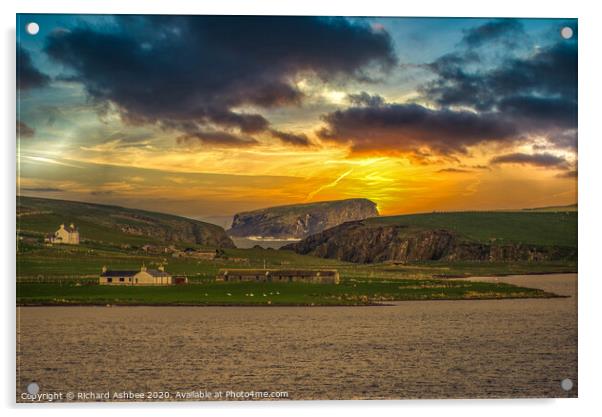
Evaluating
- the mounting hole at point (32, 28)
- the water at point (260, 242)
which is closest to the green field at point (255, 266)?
the water at point (260, 242)

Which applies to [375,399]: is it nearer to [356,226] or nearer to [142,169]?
[356,226]

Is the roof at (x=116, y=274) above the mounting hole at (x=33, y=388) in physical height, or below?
above

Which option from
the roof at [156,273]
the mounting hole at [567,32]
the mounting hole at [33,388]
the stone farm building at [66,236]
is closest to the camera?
the mounting hole at [33,388]

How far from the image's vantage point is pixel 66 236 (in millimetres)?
18000

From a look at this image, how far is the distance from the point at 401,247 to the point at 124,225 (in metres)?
6.75

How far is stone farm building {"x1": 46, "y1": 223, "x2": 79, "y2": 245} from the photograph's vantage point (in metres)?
17.2

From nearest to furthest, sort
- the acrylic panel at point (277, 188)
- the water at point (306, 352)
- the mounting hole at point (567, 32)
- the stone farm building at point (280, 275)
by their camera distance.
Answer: the water at point (306, 352)
the acrylic panel at point (277, 188)
the mounting hole at point (567, 32)
the stone farm building at point (280, 275)

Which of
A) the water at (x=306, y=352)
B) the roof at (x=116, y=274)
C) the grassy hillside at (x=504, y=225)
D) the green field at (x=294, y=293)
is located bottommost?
the water at (x=306, y=352)

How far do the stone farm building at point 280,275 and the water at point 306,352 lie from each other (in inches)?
36.4

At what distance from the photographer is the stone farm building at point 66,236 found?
17.2 metres

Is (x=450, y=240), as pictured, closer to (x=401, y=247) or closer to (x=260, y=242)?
(x=401, y=247)

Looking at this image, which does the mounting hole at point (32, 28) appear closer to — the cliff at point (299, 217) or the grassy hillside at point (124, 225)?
the grassy hillside at point (124, 225)

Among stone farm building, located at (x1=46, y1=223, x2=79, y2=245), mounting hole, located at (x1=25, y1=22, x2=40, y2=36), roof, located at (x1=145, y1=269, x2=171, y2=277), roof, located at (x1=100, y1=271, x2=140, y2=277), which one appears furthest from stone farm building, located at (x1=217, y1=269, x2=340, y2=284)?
mounting hole, located at (x1=25, y1=22, x2=40, y2=36)

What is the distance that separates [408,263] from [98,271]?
7390 millimetres
